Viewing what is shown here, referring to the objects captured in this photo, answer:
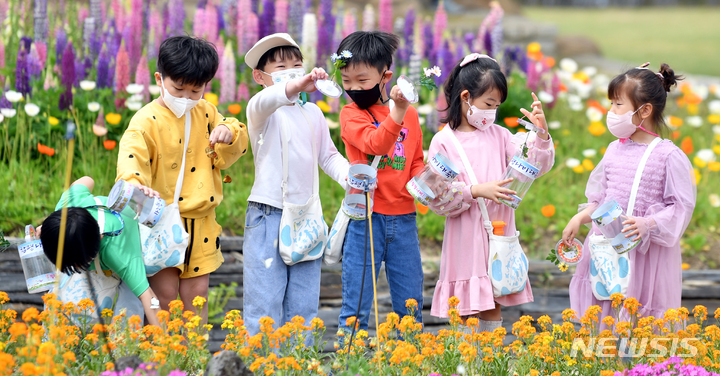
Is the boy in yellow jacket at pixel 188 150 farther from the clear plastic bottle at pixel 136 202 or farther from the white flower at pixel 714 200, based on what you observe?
the white flower at pixel 714 200

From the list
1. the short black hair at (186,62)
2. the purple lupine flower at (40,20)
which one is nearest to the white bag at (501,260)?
the short black hair at (186,62)

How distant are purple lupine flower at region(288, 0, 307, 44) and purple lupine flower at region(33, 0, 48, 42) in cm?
174

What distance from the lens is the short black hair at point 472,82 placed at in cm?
303

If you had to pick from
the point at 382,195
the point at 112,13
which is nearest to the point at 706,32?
the point at 112,13

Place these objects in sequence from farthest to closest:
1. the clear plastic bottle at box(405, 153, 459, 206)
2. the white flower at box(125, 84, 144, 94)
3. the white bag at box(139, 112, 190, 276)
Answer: the white flower at box(125, 84, 144, 94)
the white bag at box(139, 112, 190, 276)
the clear plastic bottle at box(405, 153, 459, 206)

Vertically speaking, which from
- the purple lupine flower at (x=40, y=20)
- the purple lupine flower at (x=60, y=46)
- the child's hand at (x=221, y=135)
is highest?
the purple lupine flower at (x=40, y=20)

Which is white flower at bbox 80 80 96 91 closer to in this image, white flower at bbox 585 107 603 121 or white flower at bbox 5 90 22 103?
white flower at bbox 5 90 22 103

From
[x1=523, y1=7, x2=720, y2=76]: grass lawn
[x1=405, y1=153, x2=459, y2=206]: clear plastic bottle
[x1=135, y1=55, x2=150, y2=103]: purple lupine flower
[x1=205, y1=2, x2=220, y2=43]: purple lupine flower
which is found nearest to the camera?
[x1=405, y1=153, x2=459, y2=206]: clear plastic bottle

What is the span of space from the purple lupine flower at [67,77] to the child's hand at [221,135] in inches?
73.0

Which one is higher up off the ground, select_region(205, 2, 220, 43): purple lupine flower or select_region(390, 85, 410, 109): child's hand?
select_region(205, 2, 220, 43): purple lupine flower

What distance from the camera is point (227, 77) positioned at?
4668 millimetres

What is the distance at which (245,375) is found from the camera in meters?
2.27

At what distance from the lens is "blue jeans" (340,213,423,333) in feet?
9.90

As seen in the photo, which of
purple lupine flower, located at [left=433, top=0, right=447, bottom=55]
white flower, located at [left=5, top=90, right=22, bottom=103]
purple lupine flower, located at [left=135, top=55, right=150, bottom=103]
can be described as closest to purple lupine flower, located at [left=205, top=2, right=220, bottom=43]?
purple lupine flower, located at [left=135, top=55, right=150, bottom=103]
